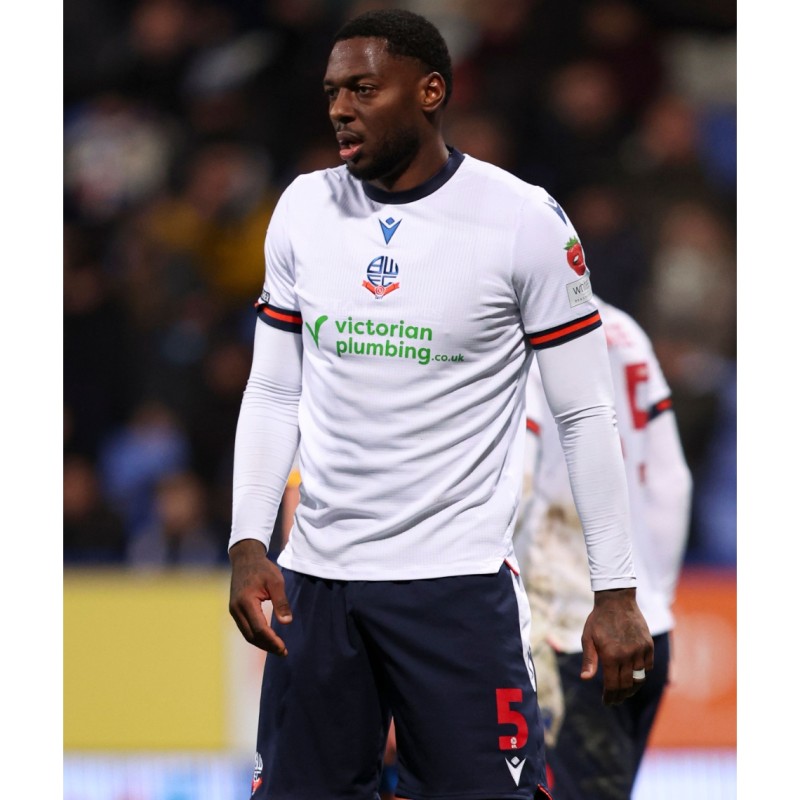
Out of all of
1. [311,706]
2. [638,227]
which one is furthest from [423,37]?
[638,227]

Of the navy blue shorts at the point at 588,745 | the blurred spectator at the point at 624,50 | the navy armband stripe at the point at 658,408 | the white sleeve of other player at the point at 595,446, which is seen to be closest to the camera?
the white sleeve of other player at the point at 595,446

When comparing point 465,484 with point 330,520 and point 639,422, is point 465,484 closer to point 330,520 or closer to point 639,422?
point 330,520

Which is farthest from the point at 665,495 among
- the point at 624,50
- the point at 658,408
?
the point at 624,50

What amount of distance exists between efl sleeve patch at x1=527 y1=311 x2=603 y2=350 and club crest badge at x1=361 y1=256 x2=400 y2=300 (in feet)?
0.96

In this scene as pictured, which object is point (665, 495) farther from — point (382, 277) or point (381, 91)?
point (381, 91)

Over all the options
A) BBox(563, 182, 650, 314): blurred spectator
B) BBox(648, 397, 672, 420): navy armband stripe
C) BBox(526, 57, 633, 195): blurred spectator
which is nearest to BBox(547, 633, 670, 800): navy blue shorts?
BBox(648, 397, 672, 420): navy armband stripe

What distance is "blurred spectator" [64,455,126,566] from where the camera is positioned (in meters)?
6.72

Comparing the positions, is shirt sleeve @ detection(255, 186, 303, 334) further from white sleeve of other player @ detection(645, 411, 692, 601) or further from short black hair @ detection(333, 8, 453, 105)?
white sleeve of other player @ detection(645, 411, 692, 601)

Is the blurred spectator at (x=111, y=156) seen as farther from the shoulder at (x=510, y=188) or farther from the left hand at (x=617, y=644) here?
the left hand at (x=617, y=644)

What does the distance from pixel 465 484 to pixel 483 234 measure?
19.0 inches

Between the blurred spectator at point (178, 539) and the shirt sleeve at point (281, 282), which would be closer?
the shirt sleeve at point (281, 282)

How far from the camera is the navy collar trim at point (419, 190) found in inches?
109

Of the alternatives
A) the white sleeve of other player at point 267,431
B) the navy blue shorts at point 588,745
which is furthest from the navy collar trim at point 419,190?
the navy blue shorts at point 588,745

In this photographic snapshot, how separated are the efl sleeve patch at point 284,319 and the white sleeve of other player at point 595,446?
52 centimetres
